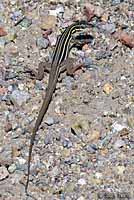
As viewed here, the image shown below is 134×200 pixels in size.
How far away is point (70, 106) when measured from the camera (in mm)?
7188

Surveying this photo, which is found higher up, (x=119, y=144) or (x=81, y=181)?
(x=119, y=144)

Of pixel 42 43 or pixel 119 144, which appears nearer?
pixel 119 144

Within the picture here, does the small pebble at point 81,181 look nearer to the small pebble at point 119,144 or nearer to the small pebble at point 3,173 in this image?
the small pebble at point 119,144

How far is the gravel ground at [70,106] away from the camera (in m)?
6.52

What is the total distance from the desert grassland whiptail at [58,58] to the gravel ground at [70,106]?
92 mm

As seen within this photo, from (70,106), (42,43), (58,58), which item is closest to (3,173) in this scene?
(70,106)

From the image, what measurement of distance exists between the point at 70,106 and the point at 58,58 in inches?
26.3

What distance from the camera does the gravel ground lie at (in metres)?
6.52

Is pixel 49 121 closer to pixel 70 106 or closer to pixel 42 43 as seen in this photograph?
pixel 70 106

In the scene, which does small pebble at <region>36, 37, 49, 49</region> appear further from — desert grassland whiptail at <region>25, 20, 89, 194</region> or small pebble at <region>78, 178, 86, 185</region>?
small pebble at <region>78, 178, 86, 185</region>

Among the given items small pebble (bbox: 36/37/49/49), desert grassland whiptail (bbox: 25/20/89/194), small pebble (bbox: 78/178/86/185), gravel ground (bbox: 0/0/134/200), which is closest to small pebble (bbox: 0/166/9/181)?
gravel ground (bbox: 0/0/134/200)

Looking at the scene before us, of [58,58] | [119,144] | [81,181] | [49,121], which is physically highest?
[58,58]

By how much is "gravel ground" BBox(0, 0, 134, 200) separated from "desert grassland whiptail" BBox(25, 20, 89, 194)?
0.30ft

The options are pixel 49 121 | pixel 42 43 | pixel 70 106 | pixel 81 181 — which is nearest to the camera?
pixel 81 181
